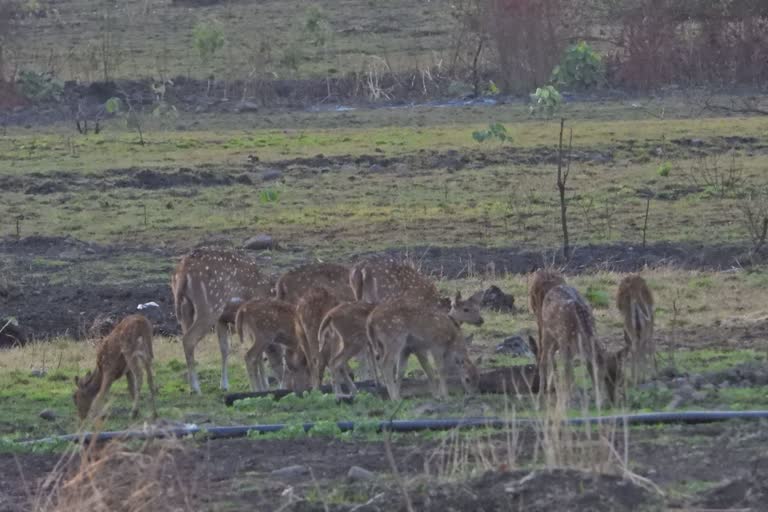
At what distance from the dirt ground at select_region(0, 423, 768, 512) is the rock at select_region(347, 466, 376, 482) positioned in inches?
1.4

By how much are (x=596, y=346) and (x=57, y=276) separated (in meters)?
11.8

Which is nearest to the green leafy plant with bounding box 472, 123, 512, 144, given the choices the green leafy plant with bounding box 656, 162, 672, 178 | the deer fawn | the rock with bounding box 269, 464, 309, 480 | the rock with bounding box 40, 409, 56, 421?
the green leafy plant with bounding box 656, 162, 672, 178

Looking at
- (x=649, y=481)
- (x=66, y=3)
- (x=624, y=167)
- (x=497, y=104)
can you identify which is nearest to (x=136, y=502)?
(x=649, y=481)

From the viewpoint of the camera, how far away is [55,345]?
17.4 m

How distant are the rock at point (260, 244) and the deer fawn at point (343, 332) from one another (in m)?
9.95

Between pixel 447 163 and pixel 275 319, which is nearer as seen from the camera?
pixel 275 319

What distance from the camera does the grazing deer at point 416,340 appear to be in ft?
44.1

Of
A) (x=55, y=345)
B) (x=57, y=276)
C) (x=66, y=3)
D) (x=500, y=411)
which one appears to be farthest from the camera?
(x=66, y=3)

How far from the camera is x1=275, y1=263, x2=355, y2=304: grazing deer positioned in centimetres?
1611

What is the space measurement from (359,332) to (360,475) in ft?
14.3

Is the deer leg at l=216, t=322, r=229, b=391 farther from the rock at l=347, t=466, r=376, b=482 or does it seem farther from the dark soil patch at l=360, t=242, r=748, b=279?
the dark soil patch at l=360, t=242, r=748, b=279

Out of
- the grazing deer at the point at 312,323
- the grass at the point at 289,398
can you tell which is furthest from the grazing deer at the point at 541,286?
the grazing deer at the point at 312,323

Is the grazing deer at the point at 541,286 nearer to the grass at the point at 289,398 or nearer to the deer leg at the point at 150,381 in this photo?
the grass at the point at 289,398

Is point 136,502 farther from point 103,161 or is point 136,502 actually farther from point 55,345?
point 103,161
